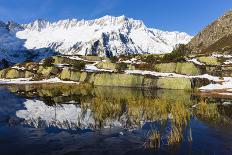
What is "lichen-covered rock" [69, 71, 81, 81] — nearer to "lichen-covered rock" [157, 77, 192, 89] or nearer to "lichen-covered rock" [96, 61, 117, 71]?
"lichen-covered rock" [96, 61, 117, 71]

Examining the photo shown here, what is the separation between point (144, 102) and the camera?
Result: 175 ft

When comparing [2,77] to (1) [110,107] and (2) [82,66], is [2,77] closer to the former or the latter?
(2) [82,66]

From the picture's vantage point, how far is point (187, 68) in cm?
15000

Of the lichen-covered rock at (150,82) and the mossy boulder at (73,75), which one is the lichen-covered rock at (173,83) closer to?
the lichen-covered rock at (150,82)

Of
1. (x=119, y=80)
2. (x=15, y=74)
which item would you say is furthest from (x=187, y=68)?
(x=15, y=74)

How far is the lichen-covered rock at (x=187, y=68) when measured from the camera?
5842 inches

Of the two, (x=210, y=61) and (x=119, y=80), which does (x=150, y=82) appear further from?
(x=210, y=61)

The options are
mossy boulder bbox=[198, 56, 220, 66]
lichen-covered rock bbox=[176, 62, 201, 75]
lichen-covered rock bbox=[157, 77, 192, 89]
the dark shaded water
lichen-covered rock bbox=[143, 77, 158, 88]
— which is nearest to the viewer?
the dark shaded water

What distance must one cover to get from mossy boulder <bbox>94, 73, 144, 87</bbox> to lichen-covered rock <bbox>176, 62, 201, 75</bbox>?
65.9 ft

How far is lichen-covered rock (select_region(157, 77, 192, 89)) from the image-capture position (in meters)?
127

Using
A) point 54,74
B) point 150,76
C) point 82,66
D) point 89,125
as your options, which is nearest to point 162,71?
point 150,76

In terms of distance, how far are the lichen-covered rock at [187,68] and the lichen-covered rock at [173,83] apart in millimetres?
18595

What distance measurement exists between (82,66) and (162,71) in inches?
1449

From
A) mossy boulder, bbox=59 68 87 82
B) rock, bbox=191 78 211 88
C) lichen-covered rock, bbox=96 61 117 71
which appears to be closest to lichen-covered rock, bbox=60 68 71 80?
mossy boulder, bbox=59 68 87 82
